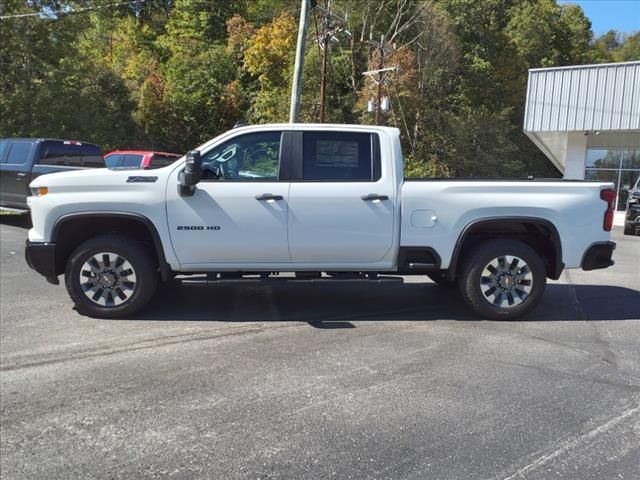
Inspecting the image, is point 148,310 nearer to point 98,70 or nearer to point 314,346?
point 314,346

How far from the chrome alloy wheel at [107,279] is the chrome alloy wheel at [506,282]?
3693 millimetres

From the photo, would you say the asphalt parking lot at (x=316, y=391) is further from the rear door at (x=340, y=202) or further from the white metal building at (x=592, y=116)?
the white metal building at (x=592, y=116)

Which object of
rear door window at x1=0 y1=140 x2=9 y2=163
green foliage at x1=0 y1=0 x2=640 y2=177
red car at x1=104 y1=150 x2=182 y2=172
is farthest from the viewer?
green foliage at x1=0 y1=0 x2=640 y2=177

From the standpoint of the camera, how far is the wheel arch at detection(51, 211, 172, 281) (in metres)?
5.83

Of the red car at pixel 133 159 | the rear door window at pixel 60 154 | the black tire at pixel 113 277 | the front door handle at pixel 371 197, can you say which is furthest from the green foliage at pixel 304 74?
the front door handle at pixel 371 197

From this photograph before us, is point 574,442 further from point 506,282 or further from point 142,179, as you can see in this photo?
point 142,179

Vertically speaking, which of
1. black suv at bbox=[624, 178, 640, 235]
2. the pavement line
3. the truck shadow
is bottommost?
the truck shadow

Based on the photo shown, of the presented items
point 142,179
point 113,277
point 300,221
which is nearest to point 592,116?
point 300,221

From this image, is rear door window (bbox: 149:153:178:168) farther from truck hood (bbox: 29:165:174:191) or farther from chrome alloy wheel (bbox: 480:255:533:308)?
chrome alloy wheel (bbox: 480:255:533:308)

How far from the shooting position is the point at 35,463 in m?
3.22

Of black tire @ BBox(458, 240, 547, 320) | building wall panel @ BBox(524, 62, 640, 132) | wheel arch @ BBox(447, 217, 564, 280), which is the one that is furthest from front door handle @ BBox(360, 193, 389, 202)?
building wall panel @ BBox(524, 62, 640, 132)

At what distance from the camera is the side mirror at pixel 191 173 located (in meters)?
5.58

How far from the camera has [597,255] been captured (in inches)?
242

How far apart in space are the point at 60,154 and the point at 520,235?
1037cm
